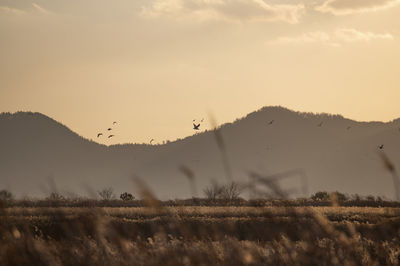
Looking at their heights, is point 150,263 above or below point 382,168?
below

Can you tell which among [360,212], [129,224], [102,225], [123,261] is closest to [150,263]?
[123,261]

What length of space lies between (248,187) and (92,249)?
3.55 metres

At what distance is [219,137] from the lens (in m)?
4.67

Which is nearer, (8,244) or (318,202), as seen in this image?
(8,244)

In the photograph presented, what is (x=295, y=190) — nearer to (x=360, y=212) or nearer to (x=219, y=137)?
(x=219, y=137)

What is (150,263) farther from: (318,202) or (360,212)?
(318,202)

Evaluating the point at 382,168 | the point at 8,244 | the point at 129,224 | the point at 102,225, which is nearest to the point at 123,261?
the point at 8,244

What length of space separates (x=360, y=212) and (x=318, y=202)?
18834mm

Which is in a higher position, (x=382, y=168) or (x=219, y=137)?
(x=219, y=137)

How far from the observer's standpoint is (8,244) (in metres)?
6.39

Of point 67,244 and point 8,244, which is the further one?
point 67,244

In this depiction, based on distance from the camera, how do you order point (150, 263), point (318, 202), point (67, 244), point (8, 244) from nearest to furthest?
point (150, 263) < point (8, 244) < point (67, 244) < point (318, 202)

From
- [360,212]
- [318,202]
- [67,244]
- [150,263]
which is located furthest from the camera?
[318,202]

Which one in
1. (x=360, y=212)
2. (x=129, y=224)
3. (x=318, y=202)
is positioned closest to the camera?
(x=129, y=224)
